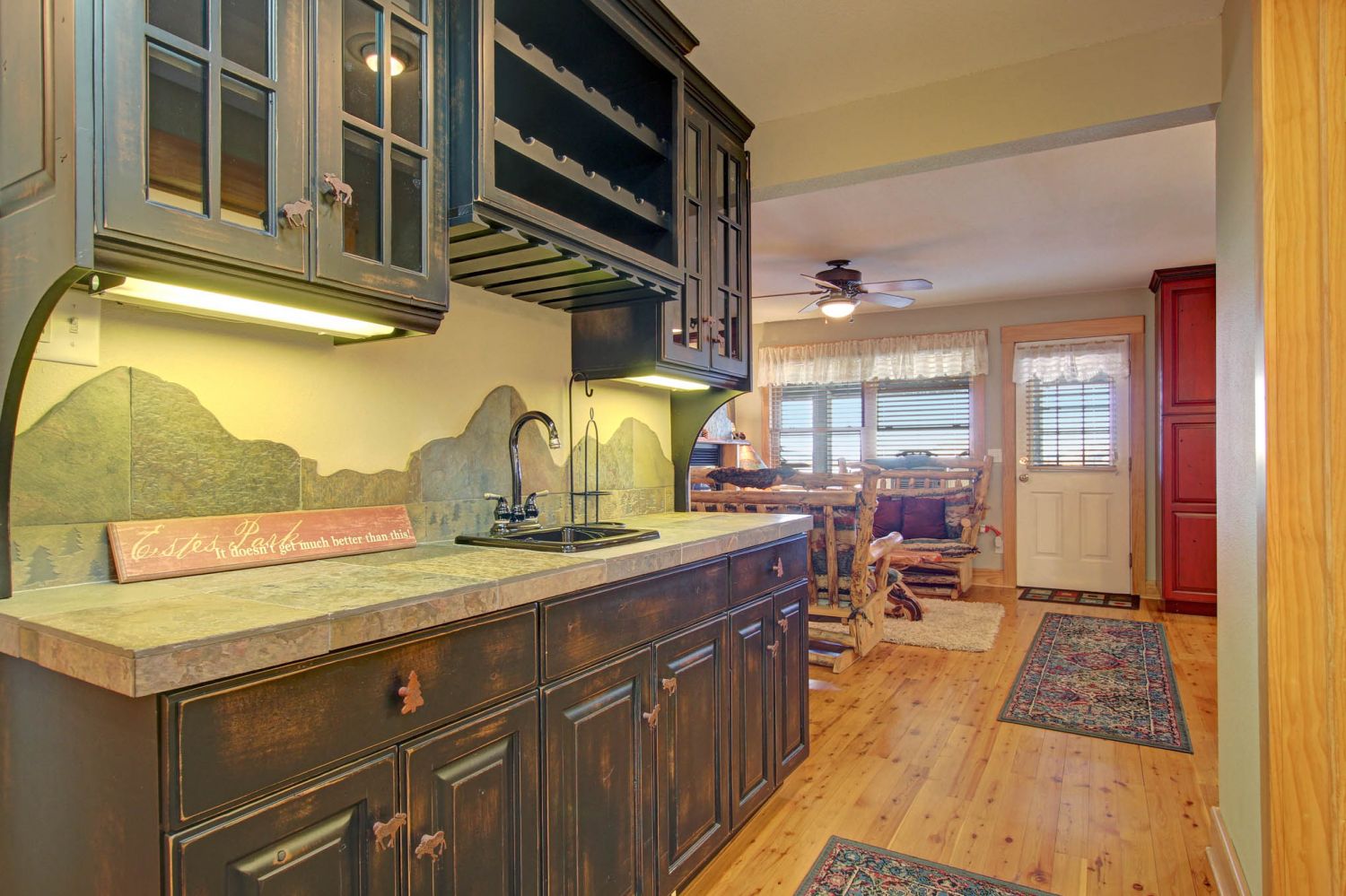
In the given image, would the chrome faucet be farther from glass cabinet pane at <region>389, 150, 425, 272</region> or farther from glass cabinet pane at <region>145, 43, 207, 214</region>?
glass cabinet pane at <region>145, 43, 207, 214</region>

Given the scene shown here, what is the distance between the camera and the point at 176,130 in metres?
1.09

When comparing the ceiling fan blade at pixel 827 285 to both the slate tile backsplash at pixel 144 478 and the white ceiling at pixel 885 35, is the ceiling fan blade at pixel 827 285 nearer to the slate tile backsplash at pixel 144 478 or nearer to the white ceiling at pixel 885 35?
the white ceiling at pixel 885 35

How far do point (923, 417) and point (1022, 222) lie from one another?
2784mm

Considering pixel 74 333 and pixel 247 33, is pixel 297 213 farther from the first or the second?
pixel 74 333

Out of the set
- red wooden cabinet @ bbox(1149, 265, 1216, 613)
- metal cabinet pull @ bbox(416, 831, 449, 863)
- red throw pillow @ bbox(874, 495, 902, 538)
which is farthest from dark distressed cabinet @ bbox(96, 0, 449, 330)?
red wooden cabinet @ bbox(1149, 265, 1216, 613)

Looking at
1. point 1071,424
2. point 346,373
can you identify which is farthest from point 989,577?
point 346,373

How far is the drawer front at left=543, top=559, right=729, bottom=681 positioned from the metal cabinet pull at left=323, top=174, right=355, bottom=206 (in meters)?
0.84

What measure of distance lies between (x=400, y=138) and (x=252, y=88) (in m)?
0.28

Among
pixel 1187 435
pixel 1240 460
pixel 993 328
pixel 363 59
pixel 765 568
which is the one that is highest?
pixel 993 328

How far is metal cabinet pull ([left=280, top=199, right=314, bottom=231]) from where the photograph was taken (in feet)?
3.98

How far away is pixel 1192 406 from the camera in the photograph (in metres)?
5.32

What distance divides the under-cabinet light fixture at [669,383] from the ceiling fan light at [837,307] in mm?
2372

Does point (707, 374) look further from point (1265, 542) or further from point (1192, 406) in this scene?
point (1192, 406)

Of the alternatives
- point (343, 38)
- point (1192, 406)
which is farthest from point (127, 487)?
point (1192, 406)
